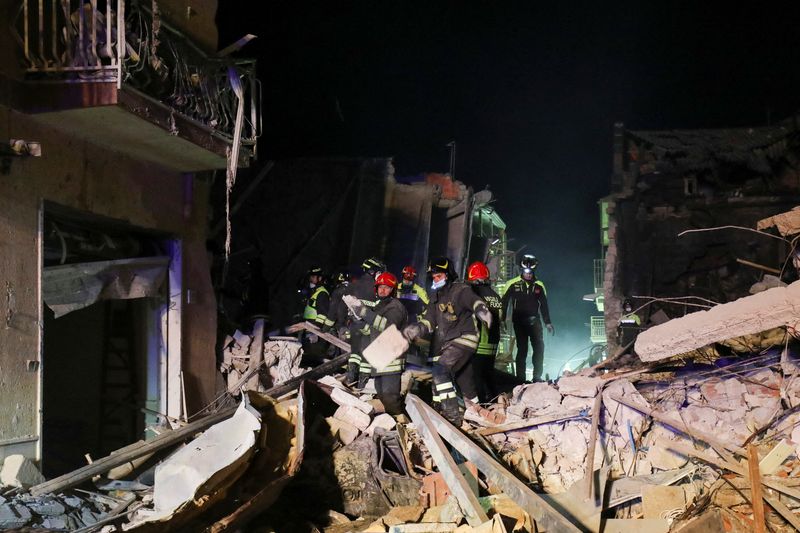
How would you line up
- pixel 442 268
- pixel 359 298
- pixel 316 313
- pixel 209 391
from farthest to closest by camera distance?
pixel 316 313
pixel 359 298
pixel 209 391
pixel 442 268

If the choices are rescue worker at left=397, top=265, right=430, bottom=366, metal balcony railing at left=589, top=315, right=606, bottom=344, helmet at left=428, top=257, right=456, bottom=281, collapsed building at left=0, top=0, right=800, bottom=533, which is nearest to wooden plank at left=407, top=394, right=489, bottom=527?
collapsed building at left=0, top=0, right=800, bottom=533

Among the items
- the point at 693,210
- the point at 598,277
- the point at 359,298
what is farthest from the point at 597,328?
the point at 359,298

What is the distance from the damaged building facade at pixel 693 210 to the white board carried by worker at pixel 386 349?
25.0 ft

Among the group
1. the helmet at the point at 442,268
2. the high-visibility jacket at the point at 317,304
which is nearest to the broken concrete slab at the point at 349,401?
the helmet at the point at 442,268

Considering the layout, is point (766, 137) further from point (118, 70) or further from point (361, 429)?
point (118, 70)

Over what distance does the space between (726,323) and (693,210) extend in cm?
1045

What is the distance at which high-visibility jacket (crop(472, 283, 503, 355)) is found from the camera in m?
9.02

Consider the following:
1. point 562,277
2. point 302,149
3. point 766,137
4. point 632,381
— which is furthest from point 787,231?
point 562,277

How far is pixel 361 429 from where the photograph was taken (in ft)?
24.3

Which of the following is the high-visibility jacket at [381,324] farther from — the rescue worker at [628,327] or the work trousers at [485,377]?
the rescue worker at [628,327]

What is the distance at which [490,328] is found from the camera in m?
8.98

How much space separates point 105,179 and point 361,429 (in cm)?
427

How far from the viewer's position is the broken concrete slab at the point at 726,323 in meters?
5.29

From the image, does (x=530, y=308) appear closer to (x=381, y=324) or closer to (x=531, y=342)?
(x=531, y=342)
